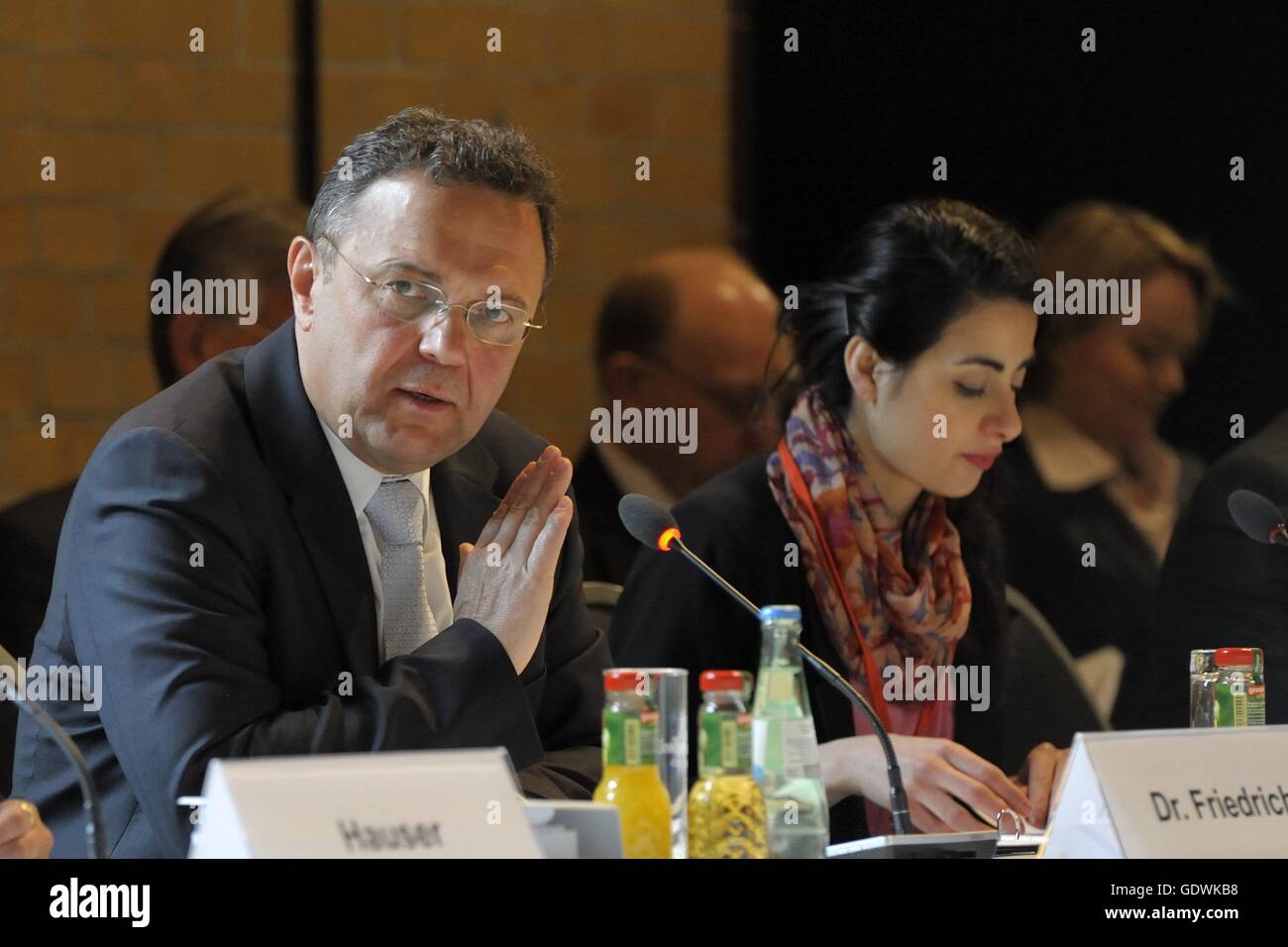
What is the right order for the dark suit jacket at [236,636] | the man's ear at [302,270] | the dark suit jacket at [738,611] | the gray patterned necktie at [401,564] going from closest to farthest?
the dark suit jacket at [236,636]
the gray patterned necktie at [401,564]
the man's ear at [302,270]
the dark suit jacket at [738,611]

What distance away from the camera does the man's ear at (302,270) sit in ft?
7.39

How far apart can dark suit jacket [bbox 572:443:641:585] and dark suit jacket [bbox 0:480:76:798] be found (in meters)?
0.82

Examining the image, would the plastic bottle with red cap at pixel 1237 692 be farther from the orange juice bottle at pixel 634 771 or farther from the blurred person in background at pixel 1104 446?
the blurred person in background at pixel 1104 446

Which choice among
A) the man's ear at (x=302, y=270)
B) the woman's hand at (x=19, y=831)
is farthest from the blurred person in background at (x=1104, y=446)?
the woman's hand at (x=19, y=831)

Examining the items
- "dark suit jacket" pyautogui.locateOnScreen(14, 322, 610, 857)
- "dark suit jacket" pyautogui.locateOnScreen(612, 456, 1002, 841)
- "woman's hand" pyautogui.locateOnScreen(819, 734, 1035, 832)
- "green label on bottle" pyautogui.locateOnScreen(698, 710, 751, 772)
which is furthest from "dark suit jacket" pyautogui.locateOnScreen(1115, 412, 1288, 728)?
"green label on bottle" pyautogui.locateOnScreen(698, 710, 751, 772)

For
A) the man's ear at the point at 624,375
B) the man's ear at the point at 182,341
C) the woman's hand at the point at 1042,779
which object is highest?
the man's ear at the point at 182,341

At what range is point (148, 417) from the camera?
2053 millimetres

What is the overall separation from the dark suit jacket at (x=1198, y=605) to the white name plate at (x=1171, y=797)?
1.95 metres

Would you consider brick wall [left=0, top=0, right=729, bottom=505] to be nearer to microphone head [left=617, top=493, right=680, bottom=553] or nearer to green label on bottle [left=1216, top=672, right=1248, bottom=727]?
microphone head [left=617, top=493, right=680, bottom=553]

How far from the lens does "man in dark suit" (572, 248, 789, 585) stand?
3090 mm

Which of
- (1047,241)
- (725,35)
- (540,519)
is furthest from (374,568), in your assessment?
(1047,241)

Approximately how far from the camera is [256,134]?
9.89 ft
